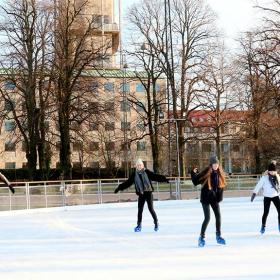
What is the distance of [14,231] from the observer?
13.8 m

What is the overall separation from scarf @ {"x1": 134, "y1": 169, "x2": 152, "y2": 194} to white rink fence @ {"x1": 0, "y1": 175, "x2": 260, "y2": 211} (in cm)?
1102

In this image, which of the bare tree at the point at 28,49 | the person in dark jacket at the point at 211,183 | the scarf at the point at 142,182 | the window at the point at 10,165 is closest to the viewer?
the person in dark jacket at the point at 211,183

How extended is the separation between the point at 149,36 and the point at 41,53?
9.64 meters

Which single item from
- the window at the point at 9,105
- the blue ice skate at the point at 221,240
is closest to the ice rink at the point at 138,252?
the blue ice skate at the point at 221,240

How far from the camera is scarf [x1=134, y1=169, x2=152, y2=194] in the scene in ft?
39.4

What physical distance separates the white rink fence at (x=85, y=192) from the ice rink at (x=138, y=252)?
23.8 ft

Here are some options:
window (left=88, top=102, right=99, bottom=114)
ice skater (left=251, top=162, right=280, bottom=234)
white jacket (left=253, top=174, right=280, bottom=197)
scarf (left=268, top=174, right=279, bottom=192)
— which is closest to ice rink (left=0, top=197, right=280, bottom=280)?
ice skater (left=251, top=162, right=280, bottom=234)

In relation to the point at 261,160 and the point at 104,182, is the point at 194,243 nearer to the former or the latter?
the point at 104,182

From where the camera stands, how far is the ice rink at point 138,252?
7.03 metres

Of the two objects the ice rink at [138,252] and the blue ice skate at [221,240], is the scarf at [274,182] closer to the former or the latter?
the ice rink at [138,252]

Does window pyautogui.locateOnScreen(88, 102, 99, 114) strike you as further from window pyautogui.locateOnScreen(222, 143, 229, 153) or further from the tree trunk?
window pyautogui.locateOnScreen(222, 143, 229, 153)

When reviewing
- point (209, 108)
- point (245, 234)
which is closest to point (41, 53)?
point (209, 108)

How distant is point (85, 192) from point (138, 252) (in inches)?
602

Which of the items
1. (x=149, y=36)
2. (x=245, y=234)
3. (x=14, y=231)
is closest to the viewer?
(x=245, y=234)
